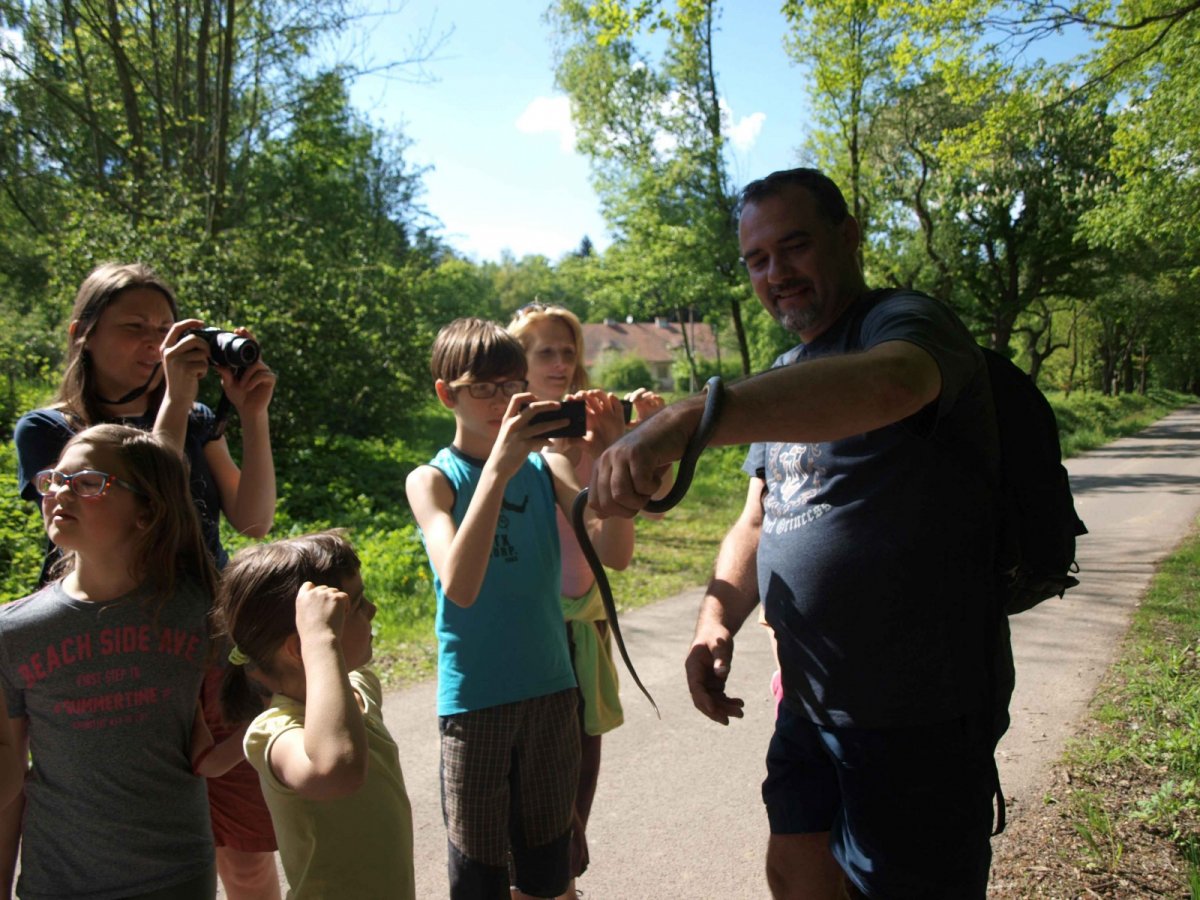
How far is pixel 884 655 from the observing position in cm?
169

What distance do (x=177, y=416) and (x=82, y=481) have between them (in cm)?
42

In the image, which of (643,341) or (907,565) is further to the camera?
(643,341)

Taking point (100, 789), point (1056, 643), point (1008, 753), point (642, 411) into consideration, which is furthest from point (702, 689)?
point (1056, 643)

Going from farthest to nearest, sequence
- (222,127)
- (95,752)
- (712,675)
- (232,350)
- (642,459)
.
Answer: (222,127) < (232,350) < (712,675) < (95,752) < (642,459)

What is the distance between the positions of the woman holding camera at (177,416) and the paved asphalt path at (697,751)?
99 cm

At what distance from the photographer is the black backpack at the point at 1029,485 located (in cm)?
168

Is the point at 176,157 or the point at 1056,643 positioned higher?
the point at 176,157

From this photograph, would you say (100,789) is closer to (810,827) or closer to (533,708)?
(533,708)

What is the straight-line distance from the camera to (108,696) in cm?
185

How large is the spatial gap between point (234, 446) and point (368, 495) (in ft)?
6.33

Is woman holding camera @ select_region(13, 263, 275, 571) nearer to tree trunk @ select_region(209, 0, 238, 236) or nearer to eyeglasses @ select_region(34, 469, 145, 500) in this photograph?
eyeglasses @ select_region(34, 469, 145, 500)

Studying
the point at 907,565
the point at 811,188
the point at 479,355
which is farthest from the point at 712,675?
the point at 811,188

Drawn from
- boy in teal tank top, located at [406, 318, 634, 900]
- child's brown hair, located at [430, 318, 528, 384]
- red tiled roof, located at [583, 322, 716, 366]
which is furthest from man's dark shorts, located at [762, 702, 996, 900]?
red tiled roof, located at [583, 322, 716, 366]

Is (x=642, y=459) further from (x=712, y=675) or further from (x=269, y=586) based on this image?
(x=712, y=675)
